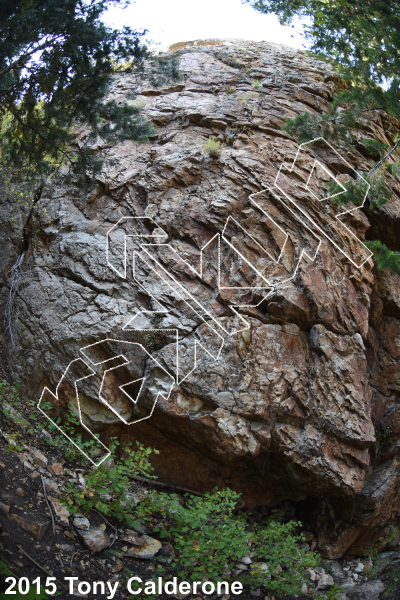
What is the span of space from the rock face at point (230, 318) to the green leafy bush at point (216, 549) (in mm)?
982

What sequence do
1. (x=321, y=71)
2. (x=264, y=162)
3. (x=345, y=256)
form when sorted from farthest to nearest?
(x=321, y=71), (x=264, y=162), (x=345, y=256)

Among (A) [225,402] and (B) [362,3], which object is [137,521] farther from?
(B) [362,3]

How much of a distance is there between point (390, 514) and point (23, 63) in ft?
28.0

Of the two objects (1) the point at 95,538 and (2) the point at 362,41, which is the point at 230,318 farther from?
(2) the point at 362,41

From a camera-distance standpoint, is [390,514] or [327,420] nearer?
[327,420]

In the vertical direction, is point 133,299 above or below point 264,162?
below

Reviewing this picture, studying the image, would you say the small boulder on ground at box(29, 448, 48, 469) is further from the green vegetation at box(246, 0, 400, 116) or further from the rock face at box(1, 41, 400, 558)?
the green vegetation at box(246, 0, 400, 116)

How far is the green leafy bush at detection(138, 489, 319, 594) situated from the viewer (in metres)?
4.76

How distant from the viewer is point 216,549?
4.93 meters

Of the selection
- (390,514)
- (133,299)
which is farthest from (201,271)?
(390,514)

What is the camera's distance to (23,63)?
16.7 feet
